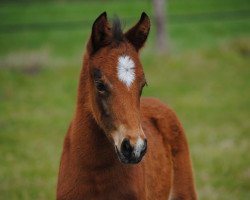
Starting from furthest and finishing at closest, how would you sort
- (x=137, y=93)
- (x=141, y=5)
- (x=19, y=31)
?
1. (x=141, y=5)
2. (x=19, y=31)
3. (x=137, y=93)

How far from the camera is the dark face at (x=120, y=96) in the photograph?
317cm

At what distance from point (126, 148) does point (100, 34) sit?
0.83 m

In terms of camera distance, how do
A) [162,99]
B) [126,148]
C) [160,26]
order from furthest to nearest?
[160,26] → [162,99] → [126,148]

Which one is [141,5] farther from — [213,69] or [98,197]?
[98,197]

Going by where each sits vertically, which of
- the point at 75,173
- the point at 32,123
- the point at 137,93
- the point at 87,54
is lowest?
the point at 32,123

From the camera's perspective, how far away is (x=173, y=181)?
471 cm

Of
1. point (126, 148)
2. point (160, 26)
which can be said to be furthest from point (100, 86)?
point (160, 26)

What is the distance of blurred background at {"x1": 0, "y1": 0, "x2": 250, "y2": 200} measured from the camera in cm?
679

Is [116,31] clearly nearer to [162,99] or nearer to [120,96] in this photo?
[120,96]

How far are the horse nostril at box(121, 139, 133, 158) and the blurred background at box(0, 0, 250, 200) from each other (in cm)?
124

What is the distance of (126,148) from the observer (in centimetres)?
317

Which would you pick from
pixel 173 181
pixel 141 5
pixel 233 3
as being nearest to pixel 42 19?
pixel 141 5

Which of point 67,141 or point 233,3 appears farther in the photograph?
point 233,3

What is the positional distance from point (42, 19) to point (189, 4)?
6.53 meters
